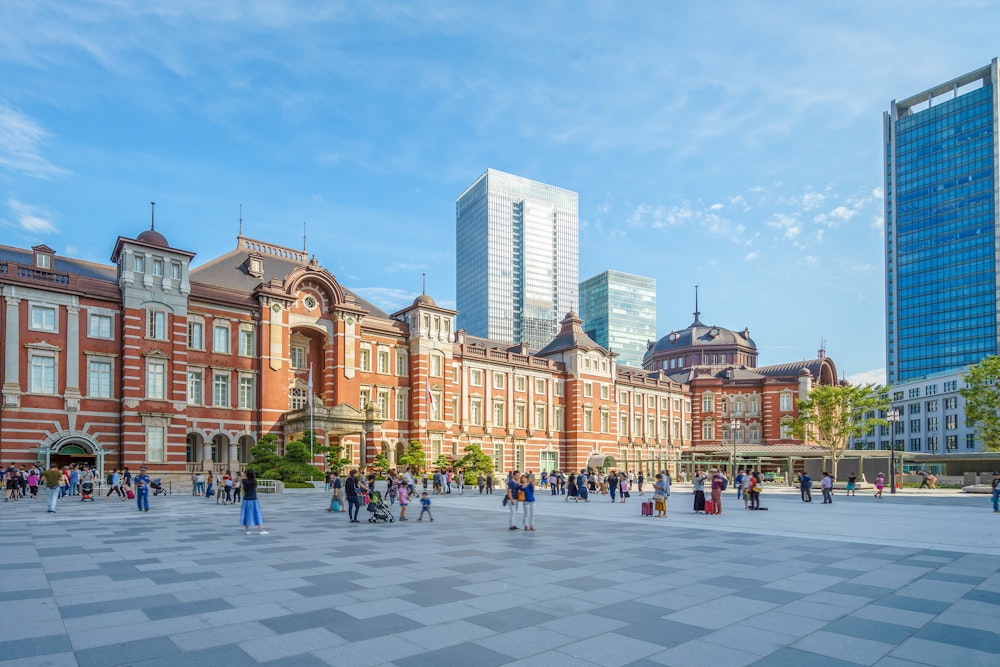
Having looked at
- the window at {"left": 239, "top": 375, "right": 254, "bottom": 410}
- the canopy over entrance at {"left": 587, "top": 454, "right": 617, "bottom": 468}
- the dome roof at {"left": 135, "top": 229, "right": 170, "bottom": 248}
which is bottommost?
the canopy over entrance at {"left": 587, "top": 454, "right": 617, "bottom": 468}

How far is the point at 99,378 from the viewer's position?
1575 inches

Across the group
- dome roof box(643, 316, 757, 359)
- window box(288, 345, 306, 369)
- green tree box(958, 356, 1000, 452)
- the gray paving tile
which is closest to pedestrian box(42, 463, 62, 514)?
the gray paving tile

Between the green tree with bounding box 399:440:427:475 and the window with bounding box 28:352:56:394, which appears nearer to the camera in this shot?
the window with bounding box 28:352:56:394

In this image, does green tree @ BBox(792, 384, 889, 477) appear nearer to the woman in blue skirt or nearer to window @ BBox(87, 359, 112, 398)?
the woman in blue skirt

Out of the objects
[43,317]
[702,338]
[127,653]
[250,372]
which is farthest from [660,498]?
[702,338]

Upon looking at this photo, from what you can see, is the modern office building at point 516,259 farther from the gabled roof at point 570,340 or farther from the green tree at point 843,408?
the green tree at point 843,408

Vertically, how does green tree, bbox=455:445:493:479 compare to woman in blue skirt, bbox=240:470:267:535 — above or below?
below

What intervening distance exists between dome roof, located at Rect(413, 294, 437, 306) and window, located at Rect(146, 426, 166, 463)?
72.2 ft

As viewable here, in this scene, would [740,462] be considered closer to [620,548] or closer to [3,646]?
[620,548]

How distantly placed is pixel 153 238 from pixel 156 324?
5.43 meters

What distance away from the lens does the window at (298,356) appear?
166 ft

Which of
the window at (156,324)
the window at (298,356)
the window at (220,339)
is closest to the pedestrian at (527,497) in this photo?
the window at (156,324)

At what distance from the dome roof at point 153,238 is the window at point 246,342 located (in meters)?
7.43

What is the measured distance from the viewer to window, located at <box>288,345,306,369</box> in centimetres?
5062
